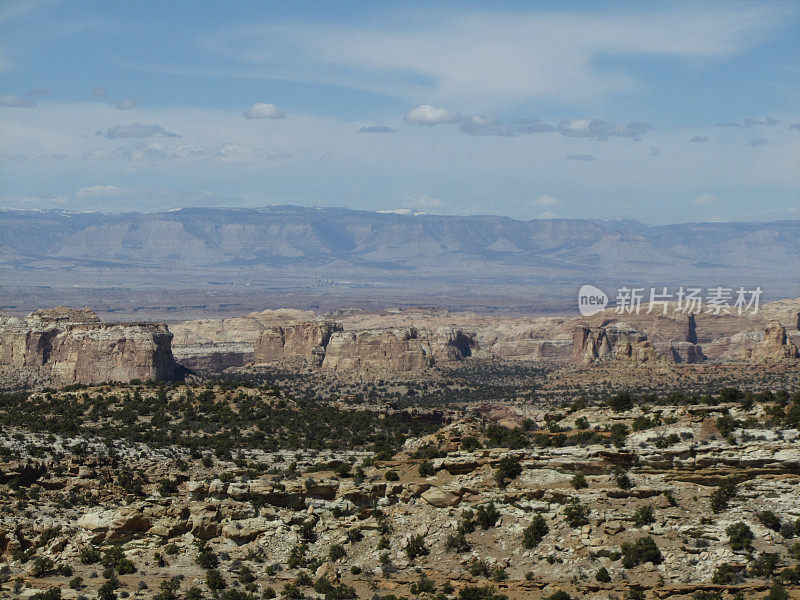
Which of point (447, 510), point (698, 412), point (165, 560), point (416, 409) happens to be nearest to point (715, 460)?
point (698, 412)

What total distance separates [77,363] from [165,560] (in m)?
84.8

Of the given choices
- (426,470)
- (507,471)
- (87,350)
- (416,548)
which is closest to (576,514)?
(507,471)

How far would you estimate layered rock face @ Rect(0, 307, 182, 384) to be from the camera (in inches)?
4712

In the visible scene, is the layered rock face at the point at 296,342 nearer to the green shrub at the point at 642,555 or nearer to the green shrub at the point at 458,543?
the green shrub at the point at 458,543

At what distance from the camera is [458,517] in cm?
4106

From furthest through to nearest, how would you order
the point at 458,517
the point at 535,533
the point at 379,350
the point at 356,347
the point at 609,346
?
the point at 609,346, the point at 356,347, the point at 379,350, the point at 458,517, the point at 535,533

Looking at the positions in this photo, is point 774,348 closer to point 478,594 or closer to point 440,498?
point 440,498

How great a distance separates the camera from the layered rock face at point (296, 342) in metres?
158

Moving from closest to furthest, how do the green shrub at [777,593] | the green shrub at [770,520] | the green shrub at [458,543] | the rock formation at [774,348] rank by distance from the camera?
the green shrub at [777,593] → the green shrub at [770,520] → the green shrub at [458,543] → the rock formation at [774,348]

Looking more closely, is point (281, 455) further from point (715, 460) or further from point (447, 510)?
point (715, 460)

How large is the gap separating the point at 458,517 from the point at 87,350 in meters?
87.7

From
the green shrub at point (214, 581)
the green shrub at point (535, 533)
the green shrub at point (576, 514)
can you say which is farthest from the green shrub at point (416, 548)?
the green shrub at point (214, 581)

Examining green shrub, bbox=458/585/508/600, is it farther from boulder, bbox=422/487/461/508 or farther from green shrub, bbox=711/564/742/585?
green shrub, bbox=711/564/742/585

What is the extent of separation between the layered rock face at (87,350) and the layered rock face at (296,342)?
98.8ft
